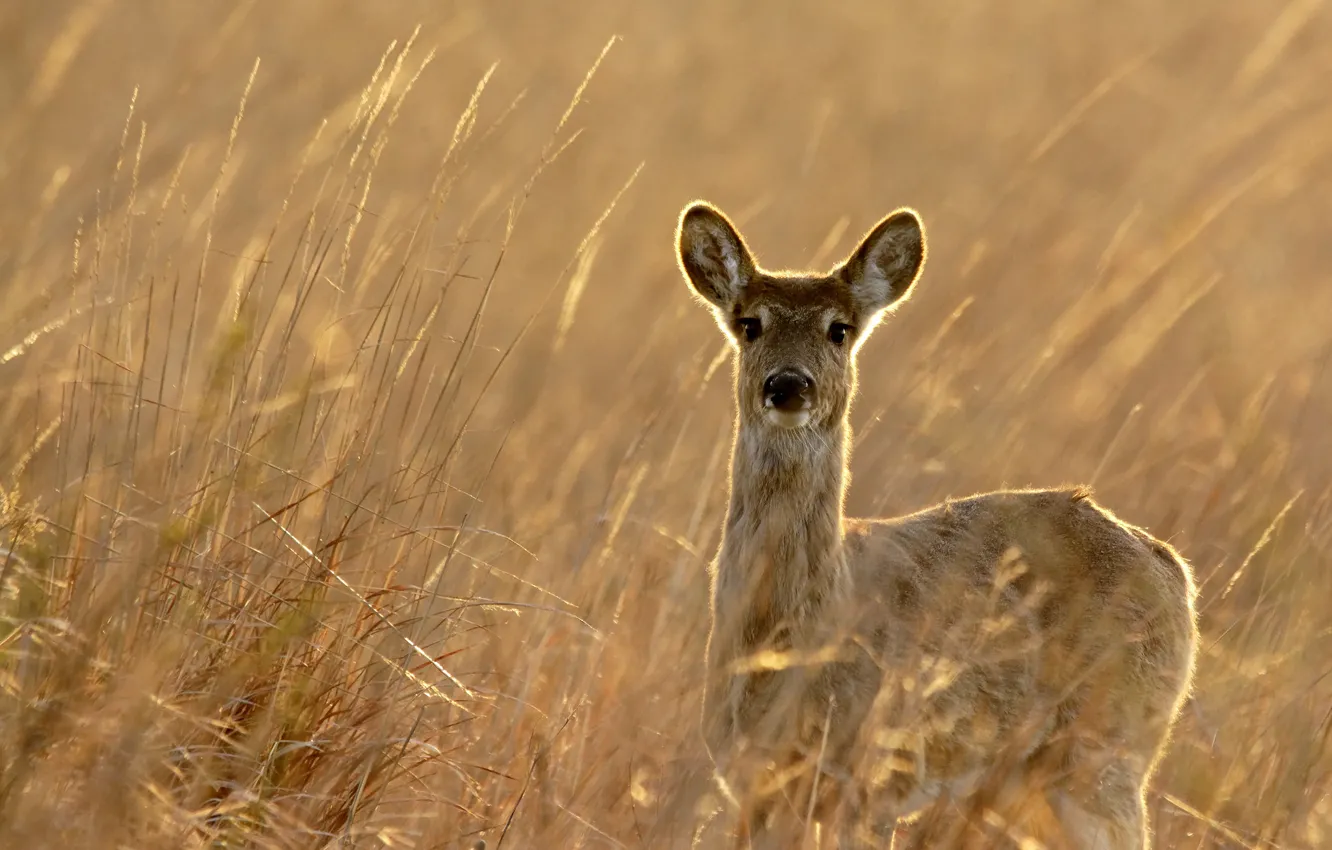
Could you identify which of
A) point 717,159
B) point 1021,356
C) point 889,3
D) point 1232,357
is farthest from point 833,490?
point 889,3

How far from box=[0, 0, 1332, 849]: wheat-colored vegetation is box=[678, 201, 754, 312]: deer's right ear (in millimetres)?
348

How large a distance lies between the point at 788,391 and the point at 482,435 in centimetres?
586

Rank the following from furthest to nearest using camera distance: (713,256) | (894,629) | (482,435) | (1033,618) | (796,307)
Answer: (482,435) < (713,256) < (796,307) < (1033,618) < (894,629)

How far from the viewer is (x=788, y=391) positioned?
20.2 feet

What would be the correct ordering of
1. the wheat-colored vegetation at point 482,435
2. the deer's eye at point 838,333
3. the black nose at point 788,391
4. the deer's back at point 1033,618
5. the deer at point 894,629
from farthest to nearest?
the deer's eye at point 838,333 < the black nose at point 788,391 < the deer's back at point 1033,618 < the deer at point 894,629 < the wheat-colored vegetation at point 482,435

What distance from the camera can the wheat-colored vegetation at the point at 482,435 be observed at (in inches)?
187

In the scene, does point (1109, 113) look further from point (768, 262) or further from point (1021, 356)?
point (1021, 356)

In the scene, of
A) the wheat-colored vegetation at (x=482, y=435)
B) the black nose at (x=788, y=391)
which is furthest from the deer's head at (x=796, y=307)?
the wheat-colored vegetation at (x=482, y=435)

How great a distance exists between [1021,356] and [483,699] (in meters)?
4.39

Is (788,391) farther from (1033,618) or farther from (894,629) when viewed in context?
(1033,618)

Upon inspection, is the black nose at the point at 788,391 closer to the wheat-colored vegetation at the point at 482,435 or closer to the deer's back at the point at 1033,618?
the deer's back at the point at 1033,618

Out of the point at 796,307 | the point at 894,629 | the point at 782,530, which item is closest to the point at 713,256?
the point at 796,307

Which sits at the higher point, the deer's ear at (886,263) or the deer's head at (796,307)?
the deer's ear at (886,263)

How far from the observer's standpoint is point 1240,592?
8969 mm
